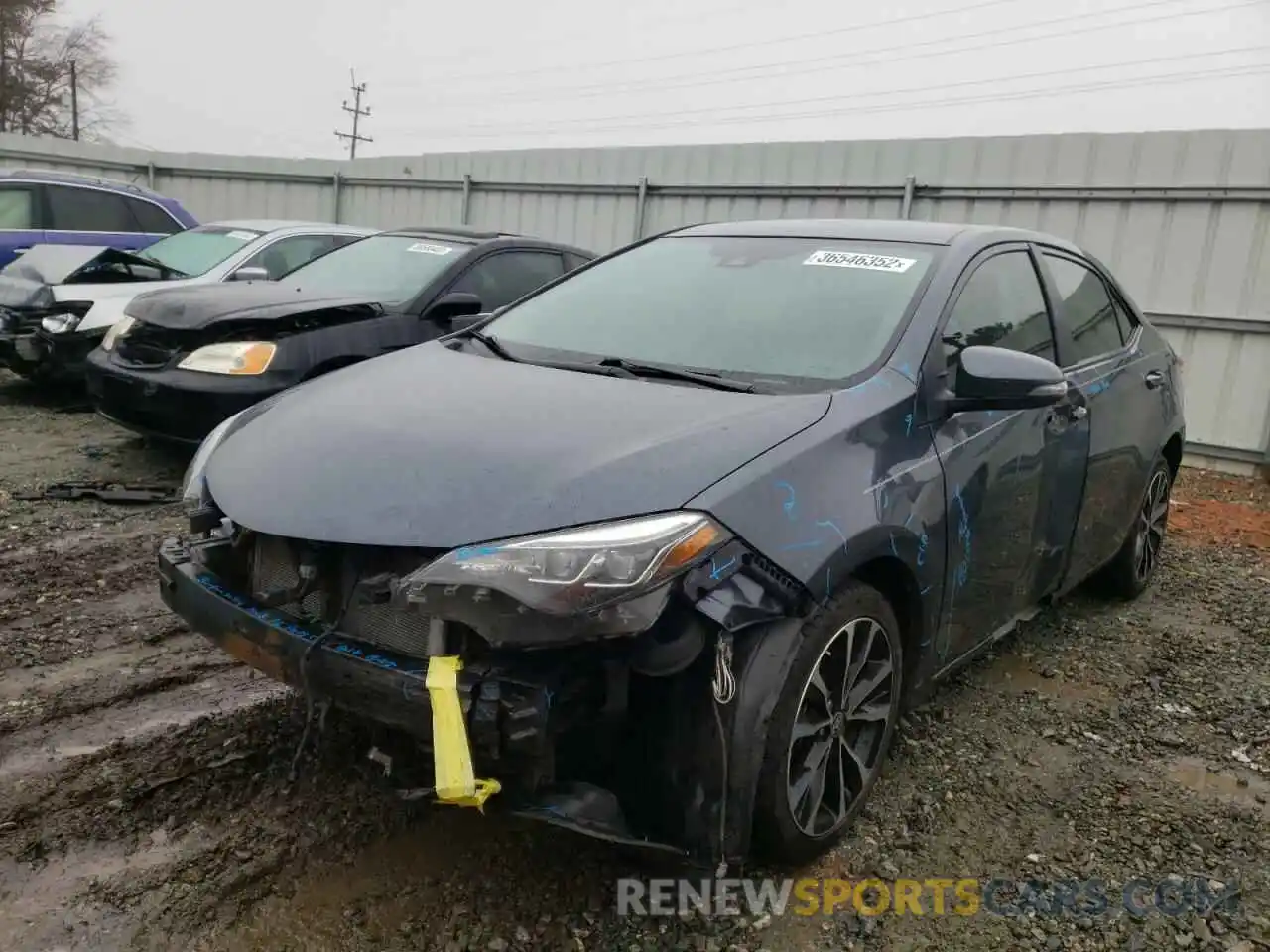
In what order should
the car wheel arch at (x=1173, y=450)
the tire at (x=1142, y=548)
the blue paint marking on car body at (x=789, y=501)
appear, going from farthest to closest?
the car wheel arch at (x=1173, y=450), the tire at (x=1142, y=548), the blue paint marking on car body at (x=789, y=501)

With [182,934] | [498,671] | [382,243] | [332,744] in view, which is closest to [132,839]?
[182,934]

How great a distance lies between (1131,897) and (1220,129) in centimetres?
712

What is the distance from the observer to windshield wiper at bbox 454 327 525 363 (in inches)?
118

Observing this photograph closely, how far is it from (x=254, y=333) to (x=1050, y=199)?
21.5ft

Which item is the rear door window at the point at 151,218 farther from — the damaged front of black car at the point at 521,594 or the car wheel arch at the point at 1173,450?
the car wheel arch at the point at 1173,450

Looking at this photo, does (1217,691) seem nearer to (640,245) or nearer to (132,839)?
(640,245)

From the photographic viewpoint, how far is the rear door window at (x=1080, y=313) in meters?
3.59

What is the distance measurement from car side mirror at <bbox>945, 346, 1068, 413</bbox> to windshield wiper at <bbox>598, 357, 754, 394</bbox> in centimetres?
58

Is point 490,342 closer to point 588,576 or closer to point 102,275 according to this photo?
point 588,576

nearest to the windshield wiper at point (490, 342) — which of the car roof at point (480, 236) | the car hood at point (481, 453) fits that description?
the car hood at point (481, 453)

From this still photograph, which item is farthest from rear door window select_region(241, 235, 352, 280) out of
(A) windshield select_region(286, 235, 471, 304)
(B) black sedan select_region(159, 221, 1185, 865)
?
(B) black sedan select_region(159, 221, 1185, 865)

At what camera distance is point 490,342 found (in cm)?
315

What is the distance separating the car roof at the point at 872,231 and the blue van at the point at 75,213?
7217 mm
